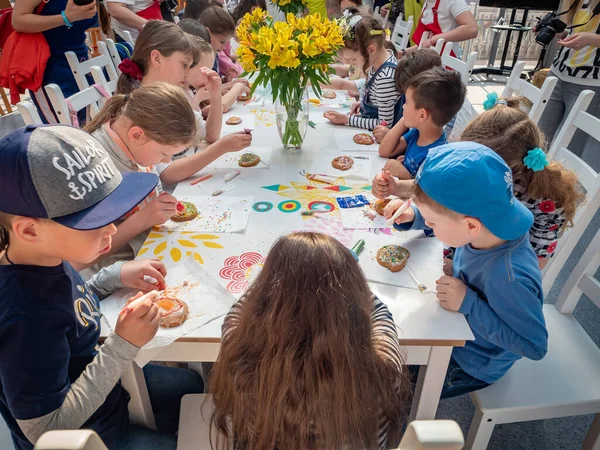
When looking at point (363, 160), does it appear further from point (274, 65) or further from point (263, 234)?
point (263, 234)

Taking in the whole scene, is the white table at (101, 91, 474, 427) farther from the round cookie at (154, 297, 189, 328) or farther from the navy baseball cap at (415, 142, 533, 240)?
the navy baseball cap at (415, 142, 533, 240)

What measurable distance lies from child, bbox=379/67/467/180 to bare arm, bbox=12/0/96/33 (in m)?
1.57

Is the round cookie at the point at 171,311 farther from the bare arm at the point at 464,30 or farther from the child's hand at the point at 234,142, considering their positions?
the bare arm at the point at 464,30

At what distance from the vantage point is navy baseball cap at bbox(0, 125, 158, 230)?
2.15ft

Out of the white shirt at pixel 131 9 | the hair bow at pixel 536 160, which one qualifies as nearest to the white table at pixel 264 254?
the hair bow at pixel 536 160

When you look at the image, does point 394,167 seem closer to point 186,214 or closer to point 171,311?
point 186,214

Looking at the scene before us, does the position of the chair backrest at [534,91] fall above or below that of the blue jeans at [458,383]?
above

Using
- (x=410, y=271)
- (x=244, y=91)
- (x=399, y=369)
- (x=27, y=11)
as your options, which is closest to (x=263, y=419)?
(x=399, y=369)

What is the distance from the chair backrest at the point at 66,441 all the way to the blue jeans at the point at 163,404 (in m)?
0.58

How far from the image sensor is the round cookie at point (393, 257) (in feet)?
3.46

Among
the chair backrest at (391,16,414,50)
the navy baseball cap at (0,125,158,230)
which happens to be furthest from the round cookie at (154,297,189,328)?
the chair backrest at (391,16,414,50)

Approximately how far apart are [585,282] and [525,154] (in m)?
0.44

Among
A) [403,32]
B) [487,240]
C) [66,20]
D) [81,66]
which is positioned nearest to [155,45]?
[81,66]

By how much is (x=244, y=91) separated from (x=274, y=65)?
3.20 feet
